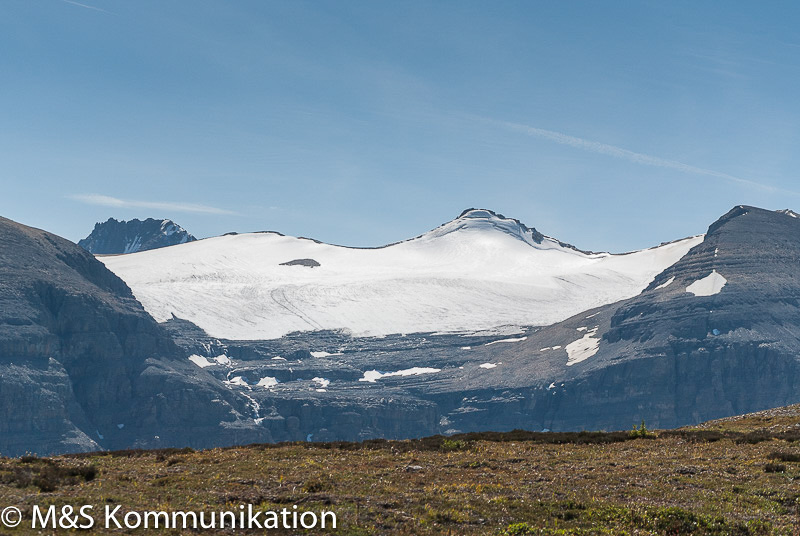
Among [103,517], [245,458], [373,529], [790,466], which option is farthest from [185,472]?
[790,466]

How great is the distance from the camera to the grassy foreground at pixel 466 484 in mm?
28938

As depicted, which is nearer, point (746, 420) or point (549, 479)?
point (549, 479)

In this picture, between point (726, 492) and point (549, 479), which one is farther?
point (549, 479)

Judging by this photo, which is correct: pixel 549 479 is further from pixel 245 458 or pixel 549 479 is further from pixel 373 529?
pixel 245 458

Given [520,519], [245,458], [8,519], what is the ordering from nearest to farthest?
[8,519] → [520,519] → [245,458]

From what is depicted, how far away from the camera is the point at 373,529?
27641 millimetres

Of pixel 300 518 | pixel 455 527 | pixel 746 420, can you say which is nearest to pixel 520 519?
pixel 455 527

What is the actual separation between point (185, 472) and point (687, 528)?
18852 mm

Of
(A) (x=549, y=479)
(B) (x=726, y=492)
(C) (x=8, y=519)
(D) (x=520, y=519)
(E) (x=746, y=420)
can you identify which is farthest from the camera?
(E) (x=746, y=420)

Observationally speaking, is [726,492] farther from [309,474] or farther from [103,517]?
[103,517]

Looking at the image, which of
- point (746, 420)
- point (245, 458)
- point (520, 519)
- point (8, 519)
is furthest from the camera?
point (746, 420)

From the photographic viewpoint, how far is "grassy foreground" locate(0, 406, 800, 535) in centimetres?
2894

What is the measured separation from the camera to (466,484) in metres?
34.2

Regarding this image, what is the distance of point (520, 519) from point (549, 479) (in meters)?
6.77
